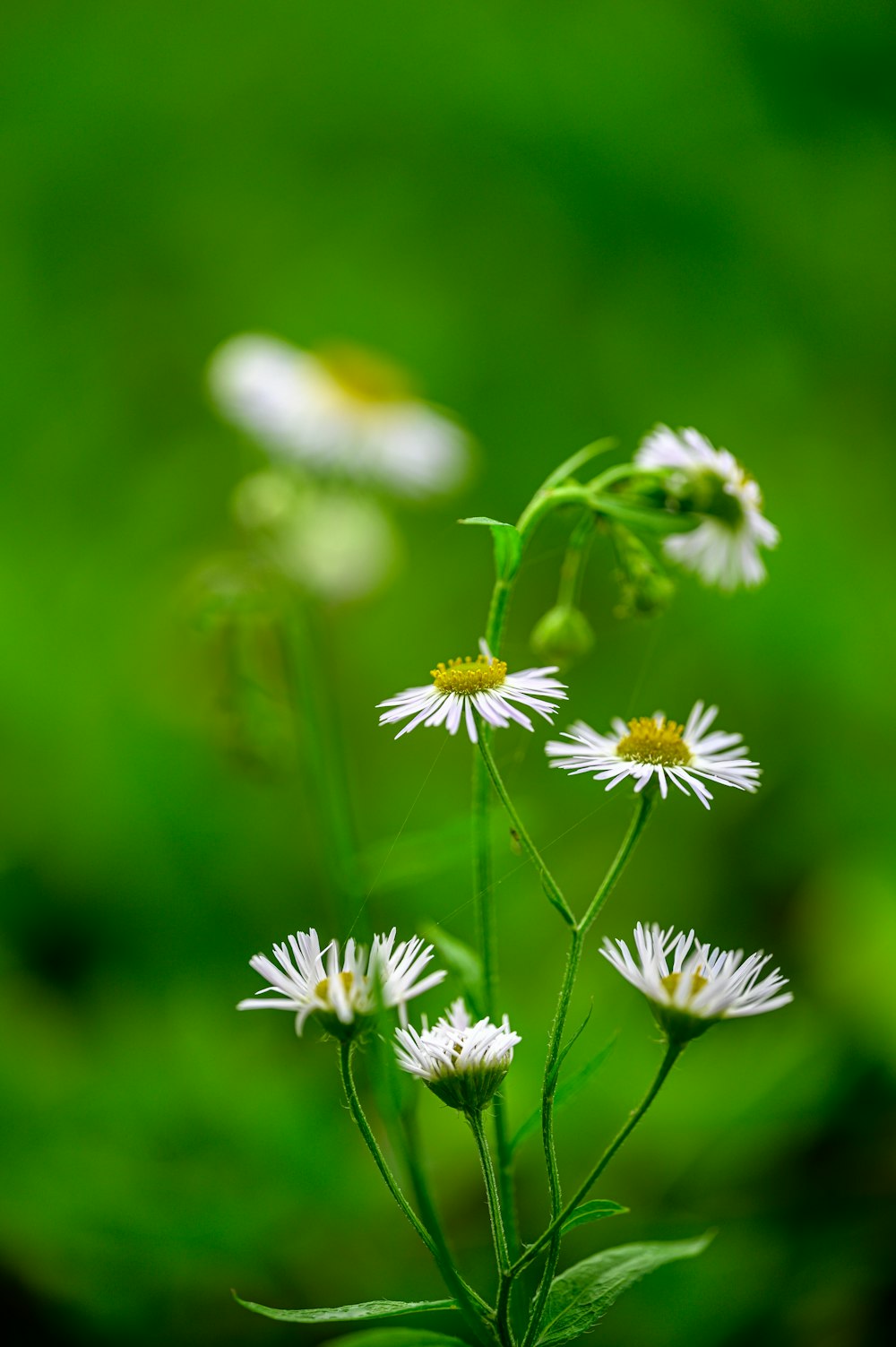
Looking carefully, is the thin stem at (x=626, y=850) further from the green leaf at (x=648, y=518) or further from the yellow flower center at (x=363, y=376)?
the yellow flower center at (x=363, y=376)

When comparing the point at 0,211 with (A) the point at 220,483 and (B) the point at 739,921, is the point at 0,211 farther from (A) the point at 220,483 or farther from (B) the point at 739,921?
(B) the point at 739,921

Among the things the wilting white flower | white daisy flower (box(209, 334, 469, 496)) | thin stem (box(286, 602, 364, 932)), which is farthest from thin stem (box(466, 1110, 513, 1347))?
white daisy flower (box(209, 334, 469, 496))

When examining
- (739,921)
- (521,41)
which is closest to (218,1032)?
(739,921)

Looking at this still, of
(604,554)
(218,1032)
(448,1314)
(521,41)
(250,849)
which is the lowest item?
(448,1314)

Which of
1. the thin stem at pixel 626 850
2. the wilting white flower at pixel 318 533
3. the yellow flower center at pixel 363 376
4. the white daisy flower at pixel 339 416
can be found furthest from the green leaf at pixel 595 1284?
the yellow flower center at pixel 363 376

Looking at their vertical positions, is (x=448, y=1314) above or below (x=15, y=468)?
below

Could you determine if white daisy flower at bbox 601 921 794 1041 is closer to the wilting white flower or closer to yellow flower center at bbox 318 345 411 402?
the wilting white flower
